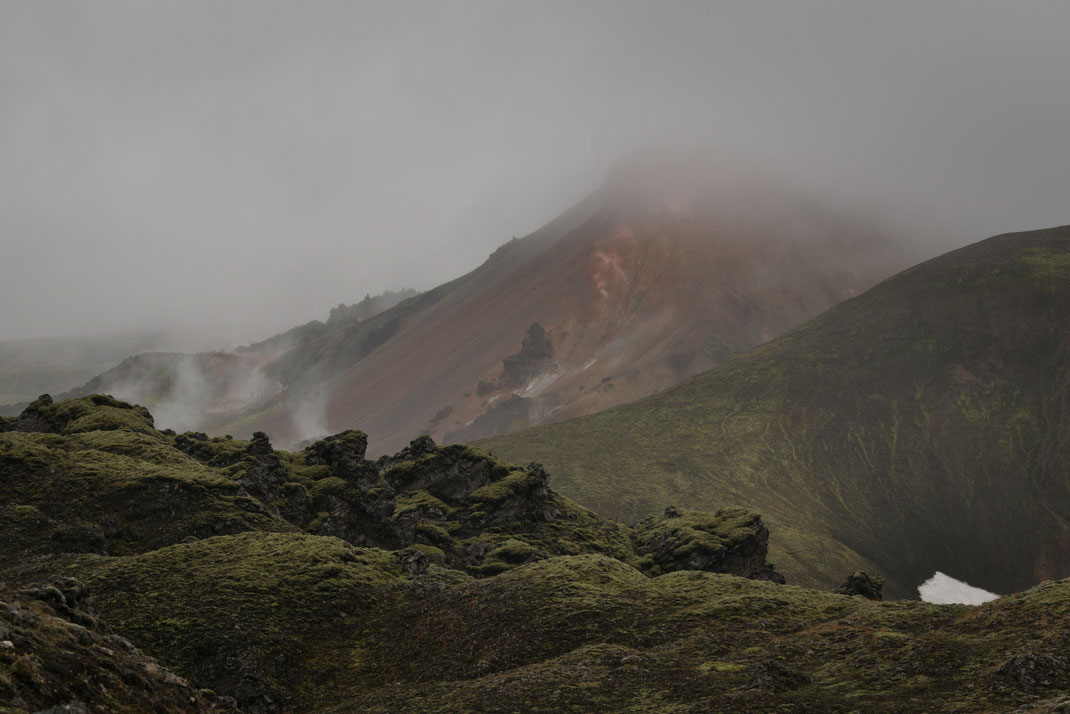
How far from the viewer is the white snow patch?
17712 centimetres

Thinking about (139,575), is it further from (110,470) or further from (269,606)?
(110,470)

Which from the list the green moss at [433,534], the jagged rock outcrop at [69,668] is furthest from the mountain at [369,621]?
the green moss at [433,534]

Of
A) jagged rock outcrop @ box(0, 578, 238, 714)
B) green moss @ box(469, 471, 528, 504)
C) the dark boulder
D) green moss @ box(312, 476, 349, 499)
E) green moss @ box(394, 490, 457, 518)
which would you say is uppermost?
jagged rock outcrop @ box(0, 578, 238, 714)

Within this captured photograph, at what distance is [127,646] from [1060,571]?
222610mm

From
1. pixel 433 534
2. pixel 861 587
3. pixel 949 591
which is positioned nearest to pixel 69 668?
pixel 433 534

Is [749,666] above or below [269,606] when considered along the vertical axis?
below

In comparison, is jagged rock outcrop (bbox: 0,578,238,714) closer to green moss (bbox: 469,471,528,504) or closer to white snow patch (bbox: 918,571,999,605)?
green moss (bbox: 469,471,528,504)

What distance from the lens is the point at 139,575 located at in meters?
44.2

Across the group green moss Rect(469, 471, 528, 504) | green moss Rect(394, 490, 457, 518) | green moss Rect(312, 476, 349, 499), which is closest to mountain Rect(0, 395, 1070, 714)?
green moss Rect(312, 476, 349, 499)

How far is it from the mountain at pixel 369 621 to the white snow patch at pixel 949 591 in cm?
12660

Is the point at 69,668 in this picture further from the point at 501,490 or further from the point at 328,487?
the point at 501,490

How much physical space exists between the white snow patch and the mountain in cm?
12660

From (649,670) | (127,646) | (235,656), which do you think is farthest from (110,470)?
(649,670)

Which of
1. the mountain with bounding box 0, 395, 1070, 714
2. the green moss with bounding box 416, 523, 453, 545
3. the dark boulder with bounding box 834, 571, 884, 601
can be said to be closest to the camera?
the mountain with bounding box 0, 395, 1070, 714
